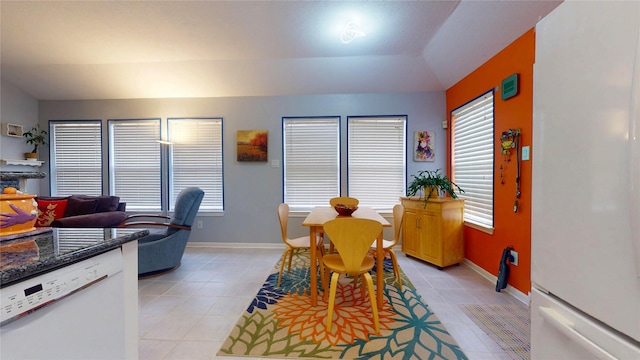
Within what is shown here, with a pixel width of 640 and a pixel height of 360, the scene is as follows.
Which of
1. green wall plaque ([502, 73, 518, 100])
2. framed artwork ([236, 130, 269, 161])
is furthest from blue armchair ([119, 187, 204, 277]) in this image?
green wall plaque ([502, 73, 518, 100])

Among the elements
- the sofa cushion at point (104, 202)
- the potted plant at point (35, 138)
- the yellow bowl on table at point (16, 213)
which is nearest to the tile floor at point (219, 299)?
the yellow bowl on table at point (16, 213)

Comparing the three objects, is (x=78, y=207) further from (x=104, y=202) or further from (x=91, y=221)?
(x=91, y=221)

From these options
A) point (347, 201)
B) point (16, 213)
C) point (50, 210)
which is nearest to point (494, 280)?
point (347, 201)

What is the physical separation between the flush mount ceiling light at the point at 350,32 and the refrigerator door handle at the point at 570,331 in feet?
9.16

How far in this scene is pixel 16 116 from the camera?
3.79m

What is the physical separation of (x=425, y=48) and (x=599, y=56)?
112 inches

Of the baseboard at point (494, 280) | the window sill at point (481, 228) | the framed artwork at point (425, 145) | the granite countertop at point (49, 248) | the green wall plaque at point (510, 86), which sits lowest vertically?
the baseboard at point (494, 280)

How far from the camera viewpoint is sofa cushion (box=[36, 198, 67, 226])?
3.17 m

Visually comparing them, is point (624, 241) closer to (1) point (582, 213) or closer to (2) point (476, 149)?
(1) point (582, 213)

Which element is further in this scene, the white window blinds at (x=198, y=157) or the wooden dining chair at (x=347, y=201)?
the white window blinds at (x=198, y=157)

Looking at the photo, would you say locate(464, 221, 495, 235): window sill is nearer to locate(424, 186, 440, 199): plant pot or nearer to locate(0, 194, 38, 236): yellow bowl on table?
locate(424, 186, 440, 199): plant pot

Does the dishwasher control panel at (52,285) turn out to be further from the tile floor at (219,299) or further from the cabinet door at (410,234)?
the cabinet door at (410,234)

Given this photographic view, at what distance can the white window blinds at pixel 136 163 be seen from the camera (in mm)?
3973

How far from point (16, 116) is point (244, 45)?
4.21 m
